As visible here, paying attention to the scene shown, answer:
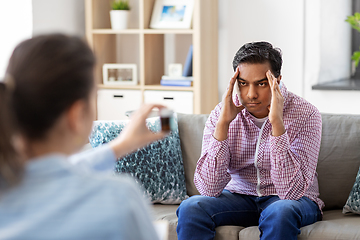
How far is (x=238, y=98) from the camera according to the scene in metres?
2.07

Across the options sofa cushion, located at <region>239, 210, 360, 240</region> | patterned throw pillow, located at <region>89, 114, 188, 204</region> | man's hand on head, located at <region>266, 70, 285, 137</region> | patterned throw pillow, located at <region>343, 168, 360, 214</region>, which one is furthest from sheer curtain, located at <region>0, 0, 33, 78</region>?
patterned throw pillow, located at <region>343, 168, 360, 214</region>

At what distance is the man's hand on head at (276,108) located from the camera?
1.84 metres

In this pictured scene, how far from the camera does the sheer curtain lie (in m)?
3.00

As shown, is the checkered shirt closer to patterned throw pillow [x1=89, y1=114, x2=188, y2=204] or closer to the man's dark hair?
the man's dark hair

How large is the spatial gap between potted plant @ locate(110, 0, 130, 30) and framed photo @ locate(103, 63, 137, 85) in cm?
30

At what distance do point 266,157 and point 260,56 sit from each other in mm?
405

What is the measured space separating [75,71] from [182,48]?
322 centimetres

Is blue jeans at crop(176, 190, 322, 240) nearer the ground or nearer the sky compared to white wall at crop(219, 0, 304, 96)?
nearer the ground

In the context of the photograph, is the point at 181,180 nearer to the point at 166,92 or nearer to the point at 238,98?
the point at 238,98

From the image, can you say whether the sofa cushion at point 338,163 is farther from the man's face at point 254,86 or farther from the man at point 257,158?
the man's face at point 254,86

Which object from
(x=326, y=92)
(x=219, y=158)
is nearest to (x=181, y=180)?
(x=219, y=158)

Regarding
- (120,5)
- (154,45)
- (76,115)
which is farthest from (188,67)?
(76,115)

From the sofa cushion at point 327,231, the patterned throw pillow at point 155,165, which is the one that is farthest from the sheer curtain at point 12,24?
the sofa cushion at point 327,231

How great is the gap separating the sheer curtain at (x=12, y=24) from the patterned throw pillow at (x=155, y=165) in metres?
1.04
